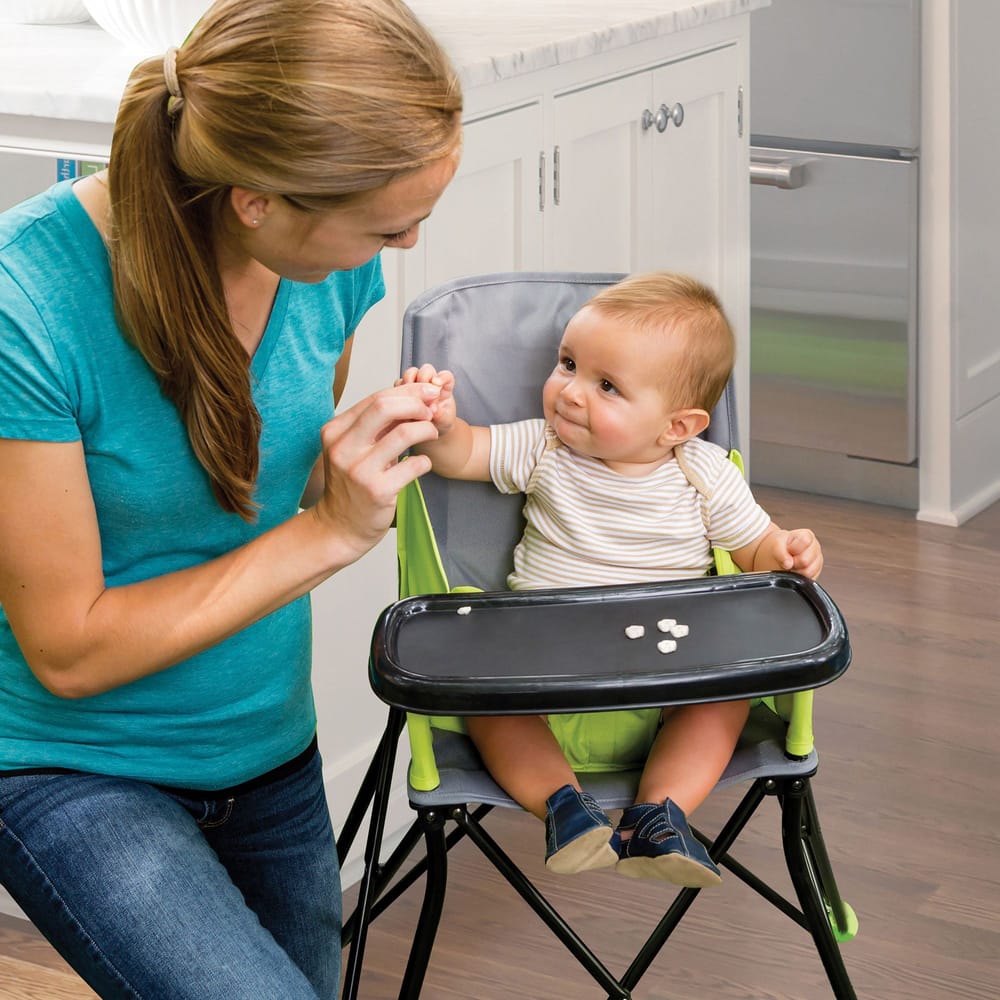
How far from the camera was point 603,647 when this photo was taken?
1561 millimetres

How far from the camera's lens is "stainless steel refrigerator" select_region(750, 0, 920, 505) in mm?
3598

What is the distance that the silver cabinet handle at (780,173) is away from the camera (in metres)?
3.73

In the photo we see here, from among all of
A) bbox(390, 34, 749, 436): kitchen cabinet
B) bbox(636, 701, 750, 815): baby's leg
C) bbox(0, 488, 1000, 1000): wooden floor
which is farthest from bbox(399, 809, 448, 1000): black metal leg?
bbox(390, 34, 749, 436): kitchen cabinet

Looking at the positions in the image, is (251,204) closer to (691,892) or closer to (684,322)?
(684,322)

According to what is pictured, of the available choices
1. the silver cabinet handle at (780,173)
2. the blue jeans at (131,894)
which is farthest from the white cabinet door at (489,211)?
the silver cabinet handle at (780,173)

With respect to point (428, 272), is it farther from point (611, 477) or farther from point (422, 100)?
point (422, 100)

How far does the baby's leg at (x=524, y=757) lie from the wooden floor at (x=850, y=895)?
1.80 ft

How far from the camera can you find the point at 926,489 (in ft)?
12.5

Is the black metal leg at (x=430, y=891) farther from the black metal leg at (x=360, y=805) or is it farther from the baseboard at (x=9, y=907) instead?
the baseboard at (x=9, y=907)

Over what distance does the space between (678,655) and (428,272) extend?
0.93 m

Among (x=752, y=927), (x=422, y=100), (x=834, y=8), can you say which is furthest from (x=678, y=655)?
(x=834, y=8)

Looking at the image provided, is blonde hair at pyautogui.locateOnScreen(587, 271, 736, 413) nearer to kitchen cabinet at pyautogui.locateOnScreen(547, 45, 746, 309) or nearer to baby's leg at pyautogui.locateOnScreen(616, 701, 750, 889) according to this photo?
baby's leg at pyautogui.locateOnScreen(616, 701, 750, 889)

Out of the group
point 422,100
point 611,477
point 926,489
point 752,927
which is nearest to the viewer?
point 422,100

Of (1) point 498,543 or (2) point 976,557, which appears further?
(2) point 976,557
